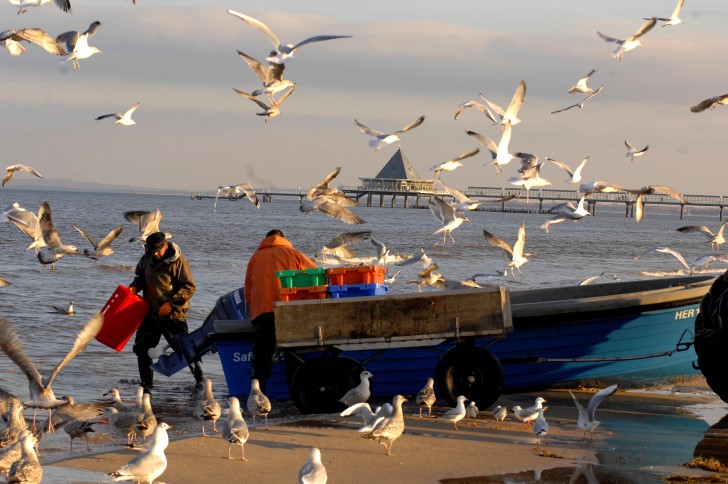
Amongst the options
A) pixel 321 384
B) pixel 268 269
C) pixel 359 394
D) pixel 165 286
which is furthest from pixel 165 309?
pixel 359 394

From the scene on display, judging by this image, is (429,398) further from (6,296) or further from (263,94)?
(6,296)

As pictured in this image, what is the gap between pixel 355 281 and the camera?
11.2 m

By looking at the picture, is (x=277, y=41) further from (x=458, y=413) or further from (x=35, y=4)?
(x=458, y=413)

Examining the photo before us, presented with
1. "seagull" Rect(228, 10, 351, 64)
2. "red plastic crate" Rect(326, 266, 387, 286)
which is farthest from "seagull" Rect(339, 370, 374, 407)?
"seagull" Rect(228, 10, 351, 64)

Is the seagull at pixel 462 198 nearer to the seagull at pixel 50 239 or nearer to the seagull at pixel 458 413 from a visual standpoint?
the seagull at pixel 50 239

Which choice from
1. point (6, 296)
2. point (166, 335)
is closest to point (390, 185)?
point (6, 296)

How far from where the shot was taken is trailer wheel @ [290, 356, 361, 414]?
10.9m

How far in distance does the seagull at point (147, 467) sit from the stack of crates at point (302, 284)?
3552 millimetres

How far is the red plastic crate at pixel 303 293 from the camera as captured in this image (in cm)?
1090

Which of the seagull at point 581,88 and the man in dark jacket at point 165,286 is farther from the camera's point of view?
the seagull at point 581,88

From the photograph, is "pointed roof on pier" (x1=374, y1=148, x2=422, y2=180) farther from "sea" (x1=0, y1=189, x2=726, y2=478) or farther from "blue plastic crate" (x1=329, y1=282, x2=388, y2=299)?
"blue plastic crate" (x1=329, y1=282, x2=388, y2=299)

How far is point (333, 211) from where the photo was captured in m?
18.3

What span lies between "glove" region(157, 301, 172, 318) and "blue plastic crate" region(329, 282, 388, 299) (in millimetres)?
2465

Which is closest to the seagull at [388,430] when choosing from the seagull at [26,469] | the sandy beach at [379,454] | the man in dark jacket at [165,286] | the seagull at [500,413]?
the sandy beach at [379,454]
